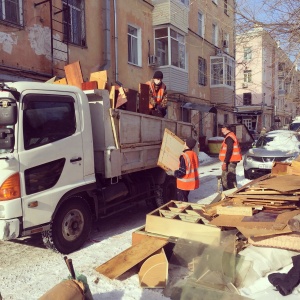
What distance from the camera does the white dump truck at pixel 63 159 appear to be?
401 centimetres

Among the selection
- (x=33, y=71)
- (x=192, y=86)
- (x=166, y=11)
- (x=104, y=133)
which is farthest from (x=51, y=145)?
(x=192, y=86)

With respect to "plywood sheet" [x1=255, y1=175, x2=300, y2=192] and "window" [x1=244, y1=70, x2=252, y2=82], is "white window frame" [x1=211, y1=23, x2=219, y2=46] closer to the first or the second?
"window" [x1=244, y1=70, x2=252, y2=82]

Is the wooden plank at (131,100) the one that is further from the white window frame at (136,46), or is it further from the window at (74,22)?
the white window frame at (136,46)

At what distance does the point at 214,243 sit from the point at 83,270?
1683 millimetres

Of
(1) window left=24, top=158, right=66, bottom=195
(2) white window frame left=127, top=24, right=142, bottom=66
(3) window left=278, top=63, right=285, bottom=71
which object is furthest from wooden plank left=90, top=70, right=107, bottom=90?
(2) white window frame left=127, top=24, right=142, bottom=66

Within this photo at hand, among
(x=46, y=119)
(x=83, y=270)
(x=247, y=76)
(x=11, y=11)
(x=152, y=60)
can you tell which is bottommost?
(x=83, y=270)

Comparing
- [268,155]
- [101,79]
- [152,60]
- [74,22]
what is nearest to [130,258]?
[101,79]

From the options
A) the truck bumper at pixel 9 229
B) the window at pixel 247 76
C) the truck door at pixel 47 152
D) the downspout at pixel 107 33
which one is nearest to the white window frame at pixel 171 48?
the downspout at pixel 107 33

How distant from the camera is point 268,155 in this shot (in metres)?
10.3

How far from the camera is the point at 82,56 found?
12.0m

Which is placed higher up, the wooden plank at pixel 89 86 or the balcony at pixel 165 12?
the balcony at pixel 165 12

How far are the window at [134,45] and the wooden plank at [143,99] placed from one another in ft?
29.4

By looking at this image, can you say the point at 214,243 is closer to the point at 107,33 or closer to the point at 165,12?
the point at 107,33

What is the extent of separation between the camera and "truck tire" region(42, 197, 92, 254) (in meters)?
4.54
